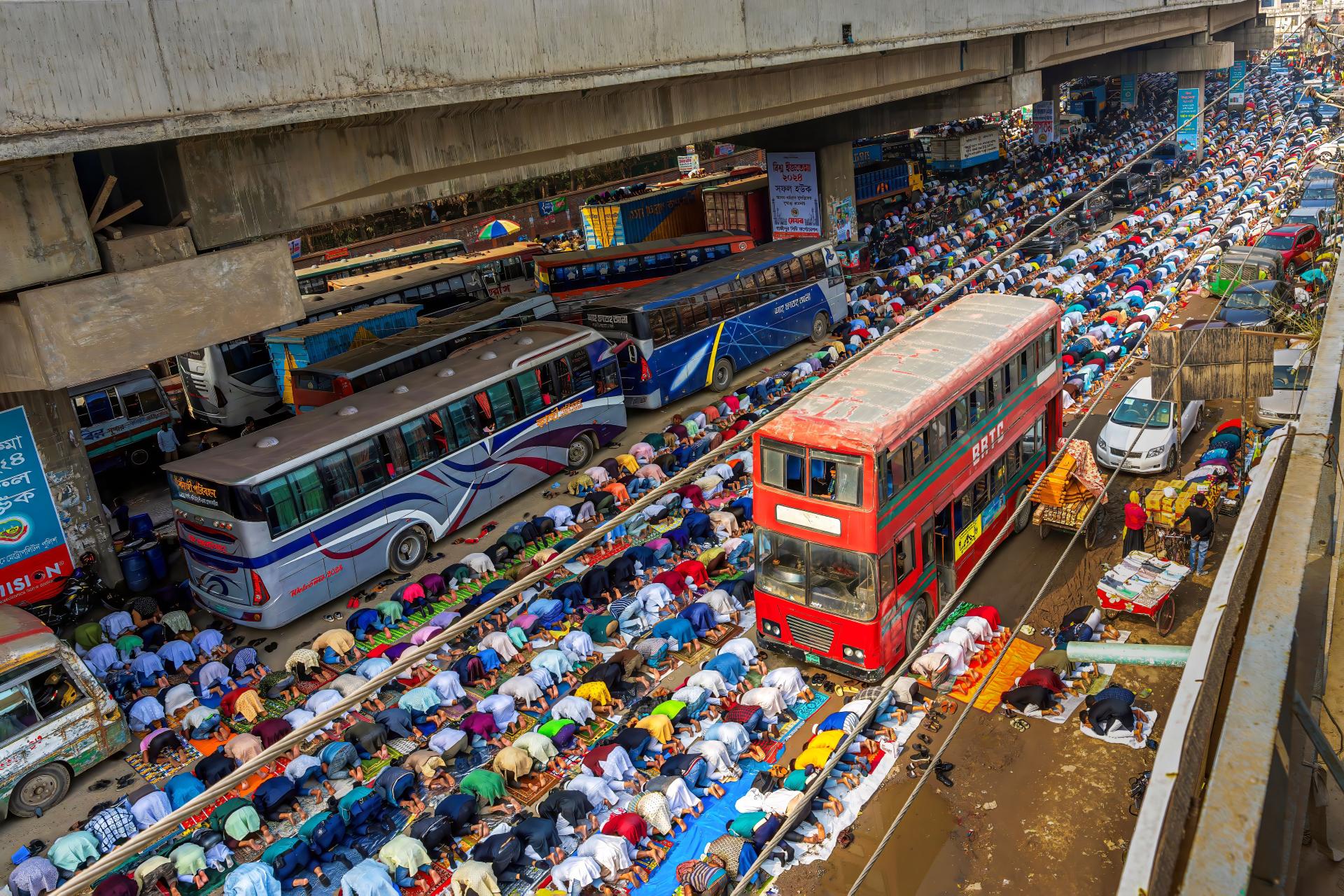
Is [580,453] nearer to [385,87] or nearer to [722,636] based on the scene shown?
[722,636]

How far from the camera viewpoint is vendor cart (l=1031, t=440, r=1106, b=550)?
14.0 meters

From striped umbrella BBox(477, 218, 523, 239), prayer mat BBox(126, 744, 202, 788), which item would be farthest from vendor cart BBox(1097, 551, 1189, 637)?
striped umbrella BBox(477, 218, 523, 239)

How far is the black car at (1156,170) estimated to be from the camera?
38094 millimetres

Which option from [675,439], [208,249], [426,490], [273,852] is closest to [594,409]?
[675,439]

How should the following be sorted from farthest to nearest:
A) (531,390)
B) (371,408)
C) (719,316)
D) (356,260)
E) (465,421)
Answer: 1. (356,260)
2. (719,316)
3. (531,390)
4. (465,421)
5. (371,408)

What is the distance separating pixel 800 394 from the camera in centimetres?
1075

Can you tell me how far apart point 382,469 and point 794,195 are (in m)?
17.7

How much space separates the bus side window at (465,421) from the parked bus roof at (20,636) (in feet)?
21.0

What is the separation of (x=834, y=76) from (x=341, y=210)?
1134 centimetres

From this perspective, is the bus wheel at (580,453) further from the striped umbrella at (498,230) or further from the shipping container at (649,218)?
the striped umbrella at (498,230)

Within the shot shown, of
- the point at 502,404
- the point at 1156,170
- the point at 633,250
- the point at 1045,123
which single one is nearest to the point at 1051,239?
the point at 633,250

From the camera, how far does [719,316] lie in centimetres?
2198

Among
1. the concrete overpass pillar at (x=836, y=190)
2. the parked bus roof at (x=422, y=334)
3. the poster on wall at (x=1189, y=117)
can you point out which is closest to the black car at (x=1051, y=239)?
the concrete overpass pillar at (x=836, y=190)

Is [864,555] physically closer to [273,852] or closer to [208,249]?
[273,852]
